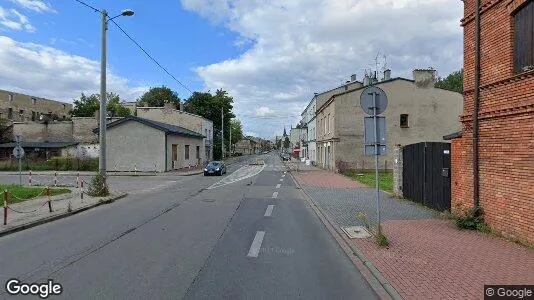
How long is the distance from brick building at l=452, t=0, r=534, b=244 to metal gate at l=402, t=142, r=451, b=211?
6.09 ft

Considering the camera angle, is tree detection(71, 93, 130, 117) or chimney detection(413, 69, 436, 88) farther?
tree detection(71, 93, 130, 117)

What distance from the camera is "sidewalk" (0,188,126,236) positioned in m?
11.4

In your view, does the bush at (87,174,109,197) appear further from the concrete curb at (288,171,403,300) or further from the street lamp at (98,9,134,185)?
the concrete curb at (288,171,403,300)

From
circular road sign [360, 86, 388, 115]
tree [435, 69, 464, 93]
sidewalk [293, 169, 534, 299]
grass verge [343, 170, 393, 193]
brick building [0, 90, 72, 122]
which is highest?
tree [435, 69, 464, 93]

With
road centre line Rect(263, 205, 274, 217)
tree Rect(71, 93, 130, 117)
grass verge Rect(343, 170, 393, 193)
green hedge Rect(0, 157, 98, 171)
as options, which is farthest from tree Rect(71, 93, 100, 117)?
road centre line Rect(263, 205, 274, 217)

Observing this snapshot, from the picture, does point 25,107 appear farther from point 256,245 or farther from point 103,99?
point 256,245

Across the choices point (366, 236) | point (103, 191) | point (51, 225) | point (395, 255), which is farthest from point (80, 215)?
point (395, 255)

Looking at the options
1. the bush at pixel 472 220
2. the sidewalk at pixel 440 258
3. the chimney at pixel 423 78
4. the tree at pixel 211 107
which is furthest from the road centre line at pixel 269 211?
the tree at pixel 211 107

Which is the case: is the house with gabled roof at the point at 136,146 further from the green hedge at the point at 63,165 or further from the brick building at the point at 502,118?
the brick building at the point at 502,118

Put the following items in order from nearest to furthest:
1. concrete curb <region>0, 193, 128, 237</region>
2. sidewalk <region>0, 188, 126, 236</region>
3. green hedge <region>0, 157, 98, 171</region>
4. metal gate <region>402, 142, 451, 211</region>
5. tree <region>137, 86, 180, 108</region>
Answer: concrete curb <region>0, 193, 128, 237</region> → sidewalk <region>0, 188, 126, 236</region> → metal gate <region>402, 142, 451, 211</region> → green hedge <region>0, 157, 98, 171</region> → tree <region>137, 86, 180, 108</region>

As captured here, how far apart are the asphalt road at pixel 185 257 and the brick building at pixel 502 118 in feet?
12.0

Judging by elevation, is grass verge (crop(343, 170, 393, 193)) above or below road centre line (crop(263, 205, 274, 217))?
above

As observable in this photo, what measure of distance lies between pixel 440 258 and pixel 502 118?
12.4ft

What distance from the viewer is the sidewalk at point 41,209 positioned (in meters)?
11.4
